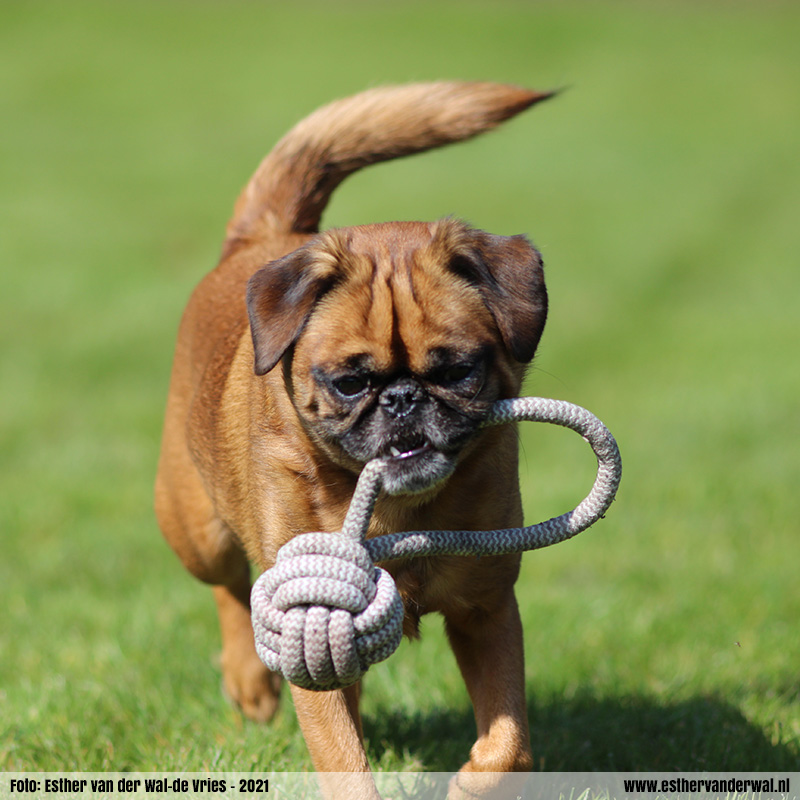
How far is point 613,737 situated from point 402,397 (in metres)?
1.90

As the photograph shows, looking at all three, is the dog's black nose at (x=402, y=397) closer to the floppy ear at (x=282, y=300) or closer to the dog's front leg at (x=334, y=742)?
the floppy ear at (x=282, y=300)

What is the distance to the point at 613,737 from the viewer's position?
159 inches

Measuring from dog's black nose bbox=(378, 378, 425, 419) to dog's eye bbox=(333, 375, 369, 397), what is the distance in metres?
0.09

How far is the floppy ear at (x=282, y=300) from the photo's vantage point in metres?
3.07

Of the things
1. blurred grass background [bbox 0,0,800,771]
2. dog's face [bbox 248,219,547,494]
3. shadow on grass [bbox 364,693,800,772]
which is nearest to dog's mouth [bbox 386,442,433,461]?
dog's face [bbox 248,219,547,494]

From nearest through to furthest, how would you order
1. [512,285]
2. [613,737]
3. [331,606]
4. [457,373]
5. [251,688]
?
[331,606] → [457,373] → [512,285] → [613,737] → [251,688]

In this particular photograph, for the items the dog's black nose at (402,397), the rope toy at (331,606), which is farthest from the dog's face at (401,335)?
the rope toy at (331,606)

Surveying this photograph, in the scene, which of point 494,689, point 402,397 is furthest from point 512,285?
point 494,689

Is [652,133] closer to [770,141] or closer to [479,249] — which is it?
[770,141]

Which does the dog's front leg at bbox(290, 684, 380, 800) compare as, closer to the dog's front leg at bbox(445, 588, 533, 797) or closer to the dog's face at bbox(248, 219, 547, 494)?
the dog's front leg at bbox(445, 588, 533, 797)

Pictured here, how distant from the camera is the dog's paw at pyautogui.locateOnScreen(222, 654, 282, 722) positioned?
4.47m

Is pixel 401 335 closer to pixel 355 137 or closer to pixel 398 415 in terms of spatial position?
pixel 398 415

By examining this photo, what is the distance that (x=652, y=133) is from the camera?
2378cm

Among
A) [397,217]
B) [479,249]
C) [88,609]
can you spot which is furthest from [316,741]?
[397,217]
